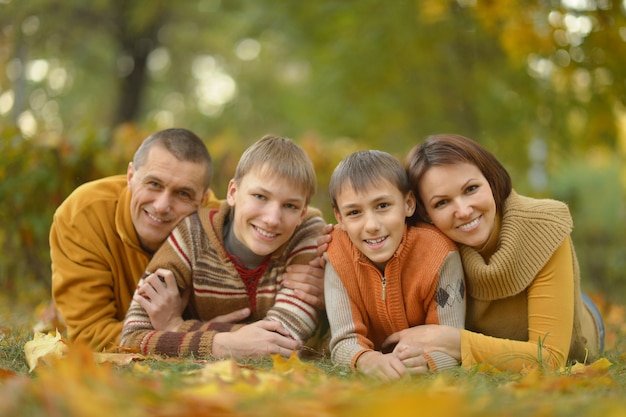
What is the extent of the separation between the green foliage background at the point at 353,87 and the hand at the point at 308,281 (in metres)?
2.96

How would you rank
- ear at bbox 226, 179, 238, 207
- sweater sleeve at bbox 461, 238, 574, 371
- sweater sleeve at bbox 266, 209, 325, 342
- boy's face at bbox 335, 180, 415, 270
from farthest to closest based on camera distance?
ear at bbox 226, 179, 238, 207 < sweater sleeve at bbox 266, 209, 325, 342 < boy's face at bbox 335, 180, 415, 270 < sweater sleeve at bbox 461, 238, 574, 371

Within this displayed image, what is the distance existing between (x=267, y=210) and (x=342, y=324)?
2.12 ft

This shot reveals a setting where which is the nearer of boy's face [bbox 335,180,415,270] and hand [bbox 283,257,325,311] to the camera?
boy's face [bbox 335,180,415,270]

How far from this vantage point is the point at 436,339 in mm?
2902

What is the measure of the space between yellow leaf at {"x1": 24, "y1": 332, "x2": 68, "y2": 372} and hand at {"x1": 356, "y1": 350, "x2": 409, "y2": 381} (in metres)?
1.22

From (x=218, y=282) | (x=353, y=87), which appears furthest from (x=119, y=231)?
(x=353, y=87)

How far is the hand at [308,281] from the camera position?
326 centimetres

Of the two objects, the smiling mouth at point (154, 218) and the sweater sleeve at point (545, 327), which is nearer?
the sweater sleeve at point (545, 327)

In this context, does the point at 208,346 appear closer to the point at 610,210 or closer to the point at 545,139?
the point at 545,139

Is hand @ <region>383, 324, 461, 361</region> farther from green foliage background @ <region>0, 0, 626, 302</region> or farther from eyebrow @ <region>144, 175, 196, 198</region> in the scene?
green foliage background @ <region>0, 0, 626, 302</region>

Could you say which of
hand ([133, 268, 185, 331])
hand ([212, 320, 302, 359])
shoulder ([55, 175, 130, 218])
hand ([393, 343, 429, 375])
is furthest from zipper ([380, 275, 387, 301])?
shoulder ([55, 175, 130, 218])

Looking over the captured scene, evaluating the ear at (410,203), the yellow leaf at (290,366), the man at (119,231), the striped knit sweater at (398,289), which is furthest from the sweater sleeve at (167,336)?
the ear at (410,203)

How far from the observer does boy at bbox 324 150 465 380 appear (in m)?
3.02

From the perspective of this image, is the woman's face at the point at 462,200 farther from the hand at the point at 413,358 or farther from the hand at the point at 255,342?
the hand at the point at 255,342
